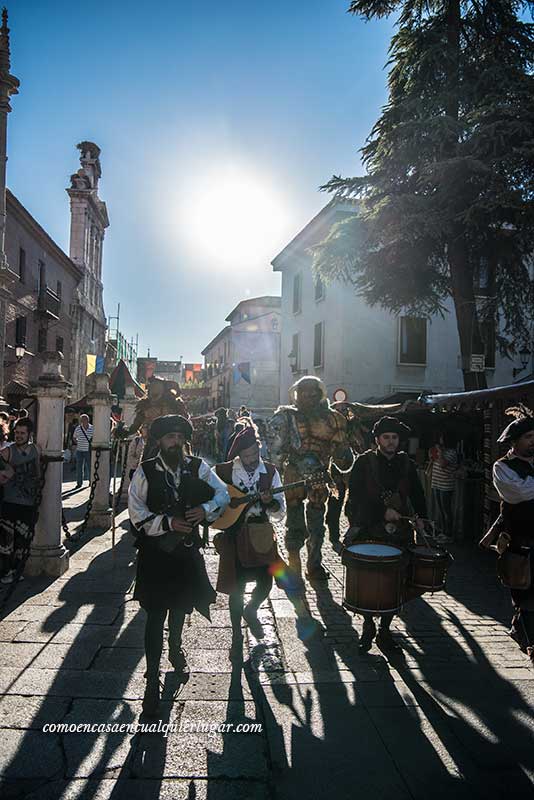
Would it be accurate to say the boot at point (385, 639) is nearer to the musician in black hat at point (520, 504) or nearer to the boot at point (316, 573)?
the musician in black hat at point (520, 504)

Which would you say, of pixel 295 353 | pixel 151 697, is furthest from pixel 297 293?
pixel 151 697

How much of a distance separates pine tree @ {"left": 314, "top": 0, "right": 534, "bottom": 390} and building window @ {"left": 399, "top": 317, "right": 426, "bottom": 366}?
26.3 feet

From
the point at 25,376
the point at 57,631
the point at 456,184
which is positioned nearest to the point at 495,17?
the point at 456,184

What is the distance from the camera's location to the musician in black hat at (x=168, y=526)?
3516mm

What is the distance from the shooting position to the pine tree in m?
13.5

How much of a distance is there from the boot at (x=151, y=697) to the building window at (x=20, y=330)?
2577cm

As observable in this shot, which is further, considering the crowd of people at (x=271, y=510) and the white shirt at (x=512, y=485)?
the white shirt at (x=512, y=485)

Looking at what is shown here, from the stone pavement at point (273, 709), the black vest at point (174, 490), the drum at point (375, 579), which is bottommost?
the stone pavement at point (273, 709)

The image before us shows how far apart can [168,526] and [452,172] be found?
1287cm

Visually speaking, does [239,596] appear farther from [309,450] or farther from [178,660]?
[309,450]

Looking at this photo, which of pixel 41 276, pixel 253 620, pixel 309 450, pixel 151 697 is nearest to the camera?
pixel 151 697

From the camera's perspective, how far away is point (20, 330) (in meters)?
27.1

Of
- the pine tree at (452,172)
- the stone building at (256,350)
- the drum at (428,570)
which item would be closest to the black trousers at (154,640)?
the drum at (428,570)

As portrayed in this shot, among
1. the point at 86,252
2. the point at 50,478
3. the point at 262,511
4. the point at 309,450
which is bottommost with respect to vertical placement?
the point at 262,511
